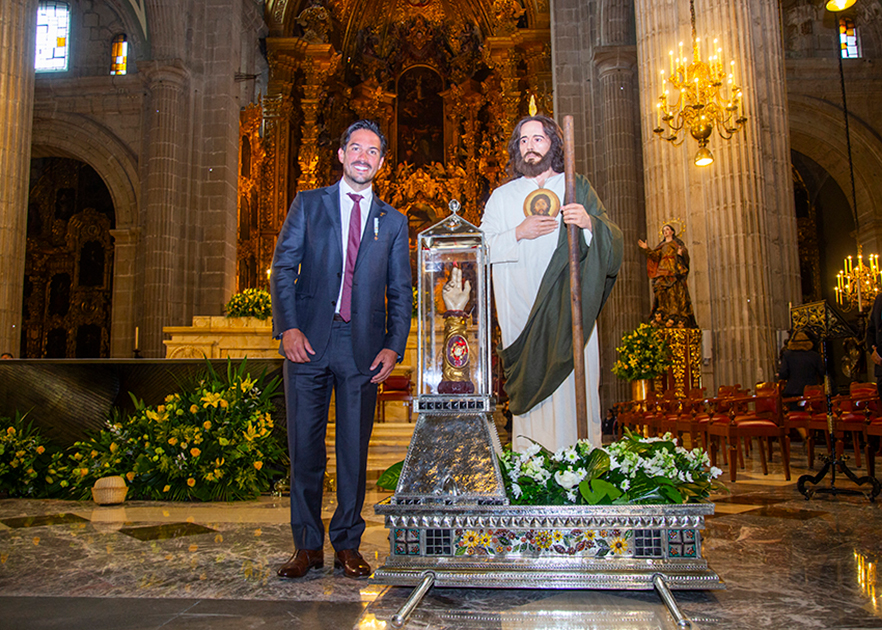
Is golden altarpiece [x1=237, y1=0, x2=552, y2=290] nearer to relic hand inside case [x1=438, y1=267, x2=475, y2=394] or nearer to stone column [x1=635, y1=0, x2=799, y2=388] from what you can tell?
stone column [x1=635, y1=0, x2=799, y2=388]

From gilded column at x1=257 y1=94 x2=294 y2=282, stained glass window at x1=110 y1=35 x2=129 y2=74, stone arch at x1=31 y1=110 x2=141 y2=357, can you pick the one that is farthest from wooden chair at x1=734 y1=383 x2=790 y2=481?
stained glass window at x1=110 y1=35 x2=129 y2=74

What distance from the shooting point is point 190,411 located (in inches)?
179

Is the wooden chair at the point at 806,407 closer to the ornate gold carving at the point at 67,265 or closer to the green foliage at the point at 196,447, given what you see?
the green foliage at the point at 196,447

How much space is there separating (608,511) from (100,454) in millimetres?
3880

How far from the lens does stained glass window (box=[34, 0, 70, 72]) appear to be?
1727 centimetres

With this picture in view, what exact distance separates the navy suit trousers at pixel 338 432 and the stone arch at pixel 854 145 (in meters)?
16.6

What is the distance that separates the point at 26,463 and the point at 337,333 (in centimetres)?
338

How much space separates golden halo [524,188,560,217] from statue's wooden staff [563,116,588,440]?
168 millimetres

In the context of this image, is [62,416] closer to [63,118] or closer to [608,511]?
[608,511]

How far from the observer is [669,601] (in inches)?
77.0

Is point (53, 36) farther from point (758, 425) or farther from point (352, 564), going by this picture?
point (352, 564)

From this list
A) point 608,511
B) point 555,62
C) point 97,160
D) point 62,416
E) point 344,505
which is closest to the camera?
point 608,511

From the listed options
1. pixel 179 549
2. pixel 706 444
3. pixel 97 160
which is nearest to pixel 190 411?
pixel 179 549

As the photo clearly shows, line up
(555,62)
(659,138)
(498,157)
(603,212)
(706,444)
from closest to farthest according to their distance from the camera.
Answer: (603,212)
(706,444)
(659,138)
(555,62)
(498,157)
